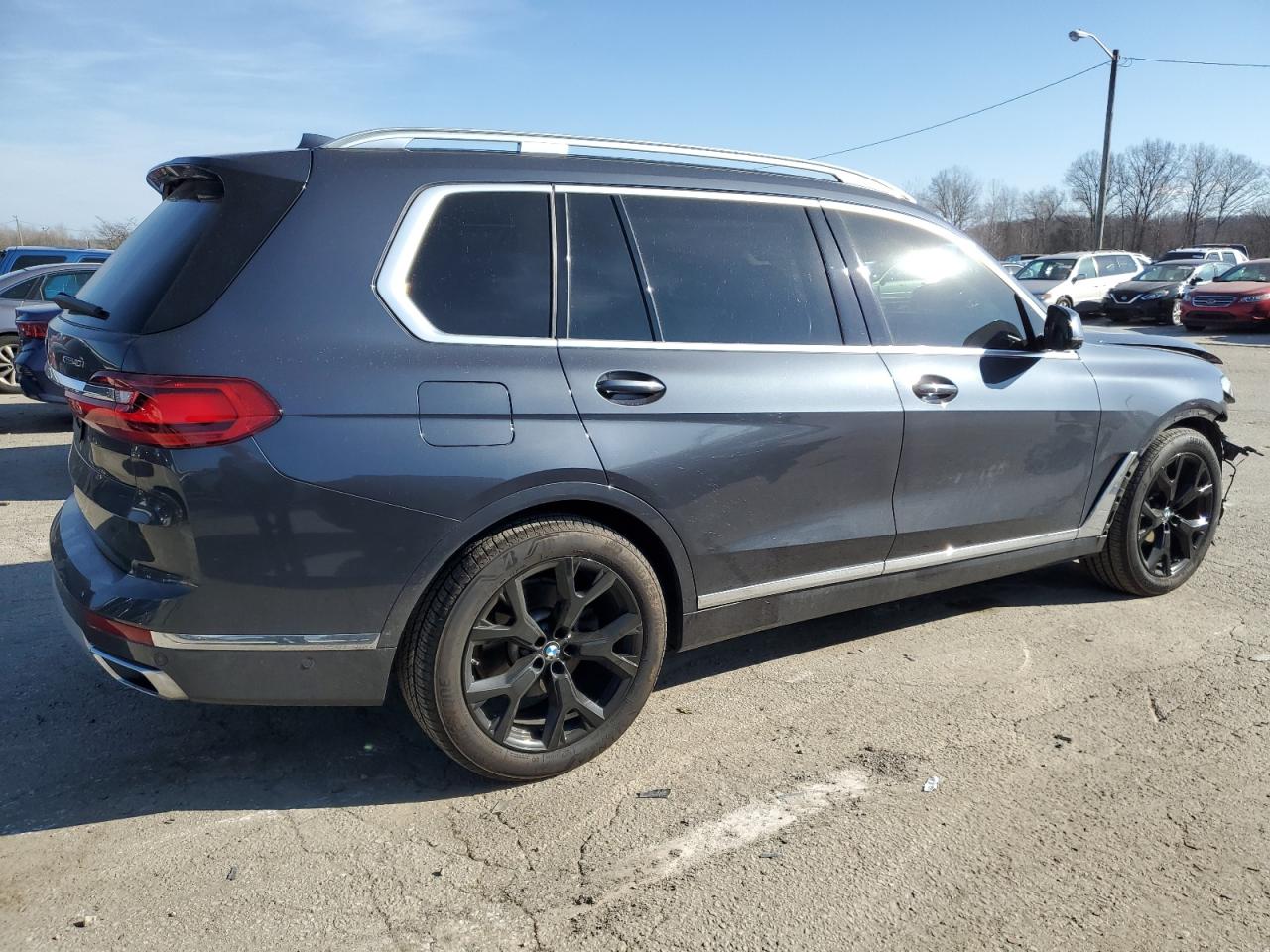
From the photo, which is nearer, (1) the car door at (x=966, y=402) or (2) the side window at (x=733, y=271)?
(2) the side window at (x=733, y=271)

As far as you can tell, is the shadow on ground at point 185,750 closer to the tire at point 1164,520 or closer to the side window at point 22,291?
the tire at point 1164,520

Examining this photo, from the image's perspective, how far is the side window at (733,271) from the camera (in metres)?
3.26

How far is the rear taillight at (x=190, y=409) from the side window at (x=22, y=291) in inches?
424

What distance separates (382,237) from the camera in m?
2.79

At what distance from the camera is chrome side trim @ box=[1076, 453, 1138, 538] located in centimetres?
446

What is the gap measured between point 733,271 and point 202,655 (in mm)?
2073

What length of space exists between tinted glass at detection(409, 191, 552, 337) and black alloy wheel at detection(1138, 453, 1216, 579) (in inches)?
126

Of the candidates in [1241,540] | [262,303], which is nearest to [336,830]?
[262,303]

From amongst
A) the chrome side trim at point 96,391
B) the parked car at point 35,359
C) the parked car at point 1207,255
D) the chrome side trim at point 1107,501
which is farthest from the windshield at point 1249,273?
the chrome side trim at point 96,391

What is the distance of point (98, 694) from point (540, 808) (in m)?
1.84

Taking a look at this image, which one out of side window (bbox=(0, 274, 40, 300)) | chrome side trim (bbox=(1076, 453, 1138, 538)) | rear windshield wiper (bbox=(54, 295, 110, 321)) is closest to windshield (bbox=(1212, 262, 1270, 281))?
chrome side trim (bbox=(1076, 453, 1138, 538))

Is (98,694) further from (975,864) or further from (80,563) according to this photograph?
(975,864)

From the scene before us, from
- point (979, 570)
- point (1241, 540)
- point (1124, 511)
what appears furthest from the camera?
point (1241, 540)

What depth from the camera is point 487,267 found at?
2939 mm
